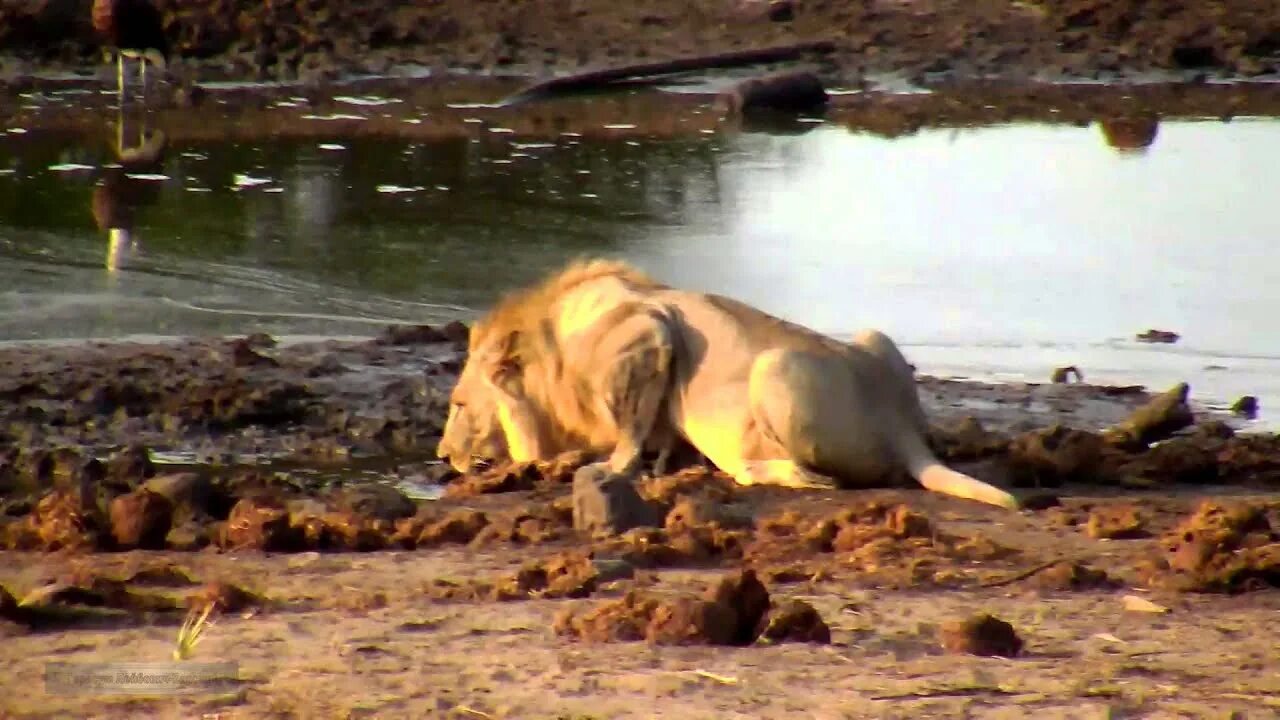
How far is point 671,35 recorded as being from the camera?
2280 centimetres

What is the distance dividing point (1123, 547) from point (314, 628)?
2.58 meters

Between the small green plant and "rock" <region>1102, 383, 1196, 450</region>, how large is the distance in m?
4.13

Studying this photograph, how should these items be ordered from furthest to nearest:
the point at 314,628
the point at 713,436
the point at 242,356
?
the point at 242,356 < the point at 713,436 < the point at 314,628

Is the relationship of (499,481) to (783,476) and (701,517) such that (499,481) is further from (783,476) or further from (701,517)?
(701,517)

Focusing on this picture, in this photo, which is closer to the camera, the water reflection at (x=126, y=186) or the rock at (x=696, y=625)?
the rock at (x=696, y=625)

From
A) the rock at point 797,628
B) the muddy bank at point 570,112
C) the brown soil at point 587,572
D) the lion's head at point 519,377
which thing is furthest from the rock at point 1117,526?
the muddy bank at point 570,112

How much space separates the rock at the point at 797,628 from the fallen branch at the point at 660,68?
14.7 metres

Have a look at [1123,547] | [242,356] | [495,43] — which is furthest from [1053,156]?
[1123,547]

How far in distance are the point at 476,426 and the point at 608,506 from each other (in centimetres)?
173

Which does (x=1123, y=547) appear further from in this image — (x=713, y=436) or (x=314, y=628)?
(x=314, y=628)

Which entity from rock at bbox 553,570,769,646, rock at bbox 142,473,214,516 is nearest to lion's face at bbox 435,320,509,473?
rock at bbox 142,473,214,516

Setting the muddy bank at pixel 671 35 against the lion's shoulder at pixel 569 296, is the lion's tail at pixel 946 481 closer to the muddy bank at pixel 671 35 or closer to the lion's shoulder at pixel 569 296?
the lion's shoulder at pixel 569 296

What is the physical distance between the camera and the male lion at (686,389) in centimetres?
805

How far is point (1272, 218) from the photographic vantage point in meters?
15.2
